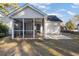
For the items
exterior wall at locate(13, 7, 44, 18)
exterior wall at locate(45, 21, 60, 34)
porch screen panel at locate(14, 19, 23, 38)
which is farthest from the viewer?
exterior wall at locate(45, 21, 60, 34)

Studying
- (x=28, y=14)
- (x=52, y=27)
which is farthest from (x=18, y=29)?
(x=52, y=27)

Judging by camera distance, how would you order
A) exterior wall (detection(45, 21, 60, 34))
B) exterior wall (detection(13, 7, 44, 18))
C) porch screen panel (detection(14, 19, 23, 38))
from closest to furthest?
exterior wall (detection(13, 7, 44, 18)), porch screen panel (detection(14, 19, 23, 38)), exterior wall (detection(45, 21, 60, 34))

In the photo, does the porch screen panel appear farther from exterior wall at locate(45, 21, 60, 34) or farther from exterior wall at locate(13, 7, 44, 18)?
exterior wall at locate(45, 21, 60, 34)

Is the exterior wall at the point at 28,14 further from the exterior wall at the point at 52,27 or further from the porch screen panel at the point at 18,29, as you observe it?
the exterior wall at the point at 52,27

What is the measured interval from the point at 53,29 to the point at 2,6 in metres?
13.4

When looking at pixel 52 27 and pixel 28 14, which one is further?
pixel 52 27

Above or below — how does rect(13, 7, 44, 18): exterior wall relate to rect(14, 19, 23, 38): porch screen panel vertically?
above

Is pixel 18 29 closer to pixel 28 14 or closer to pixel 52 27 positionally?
pixel 28 14

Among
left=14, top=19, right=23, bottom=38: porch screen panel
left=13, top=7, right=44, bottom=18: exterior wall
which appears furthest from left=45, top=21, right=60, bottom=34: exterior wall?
left=13, top=7, right=44, bottom=18: exterior wall

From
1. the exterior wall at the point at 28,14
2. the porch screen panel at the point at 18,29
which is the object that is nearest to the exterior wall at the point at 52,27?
the porch screen panel at the point at 18,29

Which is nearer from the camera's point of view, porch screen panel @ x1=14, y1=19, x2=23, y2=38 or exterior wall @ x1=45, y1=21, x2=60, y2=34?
porch screen panel @ x1=14, y1=19, x2=23, y2=38

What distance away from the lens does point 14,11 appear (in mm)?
20547

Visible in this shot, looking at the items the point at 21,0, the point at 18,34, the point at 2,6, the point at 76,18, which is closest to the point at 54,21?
the point at 18,34

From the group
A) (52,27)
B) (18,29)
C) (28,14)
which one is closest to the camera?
(28,14)
